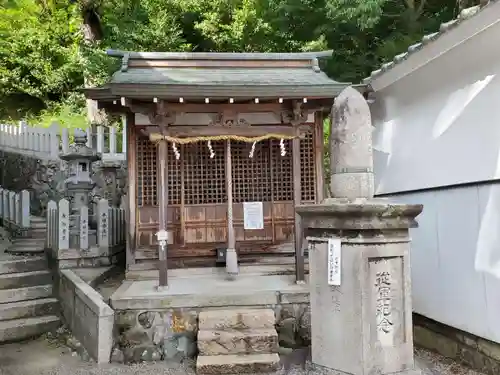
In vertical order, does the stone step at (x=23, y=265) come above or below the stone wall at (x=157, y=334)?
above

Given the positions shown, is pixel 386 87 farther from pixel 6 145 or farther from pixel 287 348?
pixel 6 145

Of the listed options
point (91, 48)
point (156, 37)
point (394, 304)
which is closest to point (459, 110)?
point (394, 304)

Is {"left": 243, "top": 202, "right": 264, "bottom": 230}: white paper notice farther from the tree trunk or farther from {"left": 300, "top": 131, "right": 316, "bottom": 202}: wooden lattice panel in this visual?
the tree trunk

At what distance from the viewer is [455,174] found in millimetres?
6742

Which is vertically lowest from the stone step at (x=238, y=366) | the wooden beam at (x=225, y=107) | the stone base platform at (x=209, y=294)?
the stone step at (x=238, y=366)

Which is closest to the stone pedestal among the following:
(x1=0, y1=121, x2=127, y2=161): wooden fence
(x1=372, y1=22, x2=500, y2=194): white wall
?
(x1=372, y1=22, x2=500, y2=194): white wall

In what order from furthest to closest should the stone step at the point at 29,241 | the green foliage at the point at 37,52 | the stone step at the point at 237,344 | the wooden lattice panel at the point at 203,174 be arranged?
the green foliage at the point at 37,52
the stone step at the point at 29,241
the wooden lattice panel at the point at 203,174
the stone step at the point at 237,344

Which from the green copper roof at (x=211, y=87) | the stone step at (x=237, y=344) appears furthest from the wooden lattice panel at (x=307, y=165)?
the stone step at (x=237, y=344)

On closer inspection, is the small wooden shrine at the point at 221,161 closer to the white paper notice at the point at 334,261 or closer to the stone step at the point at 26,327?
the stone step at the point at 26,327

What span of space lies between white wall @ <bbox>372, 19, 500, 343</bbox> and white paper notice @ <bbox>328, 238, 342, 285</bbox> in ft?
8.03

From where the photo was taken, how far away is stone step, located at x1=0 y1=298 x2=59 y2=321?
325 inches

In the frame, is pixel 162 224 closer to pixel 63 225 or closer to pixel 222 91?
pixel 63 225

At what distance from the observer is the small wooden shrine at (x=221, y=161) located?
916 cm

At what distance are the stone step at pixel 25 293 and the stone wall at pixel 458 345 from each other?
295 inches
